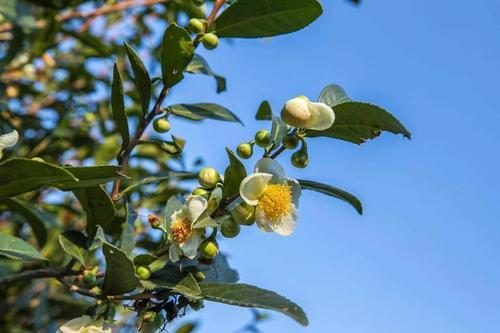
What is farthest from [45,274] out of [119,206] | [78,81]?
[78,81]

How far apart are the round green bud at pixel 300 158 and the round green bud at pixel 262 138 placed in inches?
2.0

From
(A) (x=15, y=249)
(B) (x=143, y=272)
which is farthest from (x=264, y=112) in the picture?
(A) (x=15, y=249)

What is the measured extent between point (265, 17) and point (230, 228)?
0.45m

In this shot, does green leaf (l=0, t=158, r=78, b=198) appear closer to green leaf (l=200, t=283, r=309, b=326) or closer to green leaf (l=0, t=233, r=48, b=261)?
green leaf (l=0, t=233, r=48, b=261)

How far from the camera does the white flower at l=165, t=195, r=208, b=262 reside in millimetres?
1043

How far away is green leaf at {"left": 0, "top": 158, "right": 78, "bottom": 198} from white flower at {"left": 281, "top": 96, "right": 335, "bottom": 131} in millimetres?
351

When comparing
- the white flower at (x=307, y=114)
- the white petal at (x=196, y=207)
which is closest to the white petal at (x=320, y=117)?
the white flower at (x=307, y=114)

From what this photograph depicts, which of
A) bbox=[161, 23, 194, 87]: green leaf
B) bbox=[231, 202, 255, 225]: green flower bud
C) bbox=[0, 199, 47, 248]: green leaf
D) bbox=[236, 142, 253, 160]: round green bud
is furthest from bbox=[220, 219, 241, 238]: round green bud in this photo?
bbox=[0, 199, 47, 248]: green leaf

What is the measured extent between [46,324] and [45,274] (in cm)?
106

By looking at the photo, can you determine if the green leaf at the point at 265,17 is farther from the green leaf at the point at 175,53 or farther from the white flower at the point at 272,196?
the white flower at the point at 272,196

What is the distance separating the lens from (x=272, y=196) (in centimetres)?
104

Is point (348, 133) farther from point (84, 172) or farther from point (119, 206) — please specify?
point (119, 206)

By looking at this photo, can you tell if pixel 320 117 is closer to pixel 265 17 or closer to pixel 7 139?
pixel 265 17

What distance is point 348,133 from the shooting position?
1.08 meters
